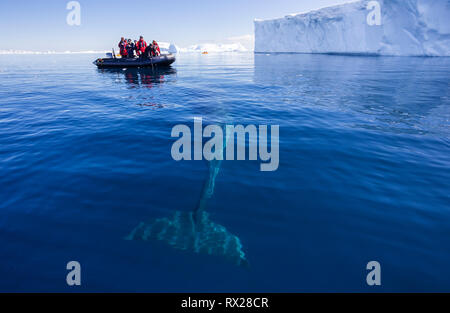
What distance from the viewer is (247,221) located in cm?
434

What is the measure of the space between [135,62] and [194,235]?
103ft

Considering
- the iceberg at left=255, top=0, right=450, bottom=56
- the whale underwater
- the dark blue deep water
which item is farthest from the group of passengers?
the iceberg at left=255, top=0, right=450, bottom=56

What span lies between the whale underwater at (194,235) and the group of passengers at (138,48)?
30837mm

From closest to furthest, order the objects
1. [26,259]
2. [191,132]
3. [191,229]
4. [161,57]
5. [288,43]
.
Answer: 1. [26,259]
2. [191,229]
3. [191,132]
4. [161,57]
5. [288,43]

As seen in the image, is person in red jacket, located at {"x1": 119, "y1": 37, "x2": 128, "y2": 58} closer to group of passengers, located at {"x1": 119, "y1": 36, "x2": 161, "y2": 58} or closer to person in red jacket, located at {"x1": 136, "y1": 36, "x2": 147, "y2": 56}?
group of passengers, located at {"x1": 119, "y1": 36, "x2": 161, "y2": 58}

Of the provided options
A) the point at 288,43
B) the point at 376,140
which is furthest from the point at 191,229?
the point at 288,43

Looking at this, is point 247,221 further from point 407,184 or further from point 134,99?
point 134,99

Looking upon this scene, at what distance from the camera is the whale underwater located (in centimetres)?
365

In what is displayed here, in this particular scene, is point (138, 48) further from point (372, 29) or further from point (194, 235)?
point (372, 29)

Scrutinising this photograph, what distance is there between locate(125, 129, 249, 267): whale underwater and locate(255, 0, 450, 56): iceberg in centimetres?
6615

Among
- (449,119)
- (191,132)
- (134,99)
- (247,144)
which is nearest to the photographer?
(247,144)

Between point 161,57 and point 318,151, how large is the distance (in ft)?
94.3

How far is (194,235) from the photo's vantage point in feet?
12.8

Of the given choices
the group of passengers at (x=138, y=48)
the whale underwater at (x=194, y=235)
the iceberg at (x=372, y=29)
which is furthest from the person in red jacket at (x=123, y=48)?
the iceberg at (x=372, y=29)
